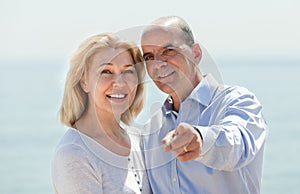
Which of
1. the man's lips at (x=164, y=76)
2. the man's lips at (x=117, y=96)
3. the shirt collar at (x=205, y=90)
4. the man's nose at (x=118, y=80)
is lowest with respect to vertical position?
the shirt collar at (x=205, y=90)

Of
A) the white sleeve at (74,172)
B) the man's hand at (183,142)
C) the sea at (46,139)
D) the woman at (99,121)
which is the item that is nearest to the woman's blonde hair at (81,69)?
the woman at (99,121)

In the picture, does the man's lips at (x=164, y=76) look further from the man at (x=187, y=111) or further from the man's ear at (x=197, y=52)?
the man's ear at (x=197, y=52)

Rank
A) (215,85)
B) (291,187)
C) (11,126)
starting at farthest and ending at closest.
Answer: (11,126) < (291,187) < (215,85)

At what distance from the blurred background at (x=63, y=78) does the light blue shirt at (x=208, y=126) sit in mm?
84

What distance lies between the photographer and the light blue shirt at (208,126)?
6.77 feet

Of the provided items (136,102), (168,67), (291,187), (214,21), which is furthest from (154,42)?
(214,21)

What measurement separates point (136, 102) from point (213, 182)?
33 cm

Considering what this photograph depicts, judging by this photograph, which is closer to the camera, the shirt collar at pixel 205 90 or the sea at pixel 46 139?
the shirt collar at pixel 205 90

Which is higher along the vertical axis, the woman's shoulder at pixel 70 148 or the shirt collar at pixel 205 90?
the shirt collar at pixel 205 90

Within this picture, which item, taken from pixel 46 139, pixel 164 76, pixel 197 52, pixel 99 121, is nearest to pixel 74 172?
pixel 99 121

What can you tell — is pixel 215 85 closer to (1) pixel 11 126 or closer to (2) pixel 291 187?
(2) pixel 291 187

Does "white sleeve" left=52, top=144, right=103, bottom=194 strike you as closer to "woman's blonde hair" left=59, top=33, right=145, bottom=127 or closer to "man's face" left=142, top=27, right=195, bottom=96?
"woman's blonde hair" left=59, top=33, right=145, bottom=127

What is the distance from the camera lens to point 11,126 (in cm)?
1653

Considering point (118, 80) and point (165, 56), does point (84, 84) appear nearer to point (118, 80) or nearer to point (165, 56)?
point (118, 80)
